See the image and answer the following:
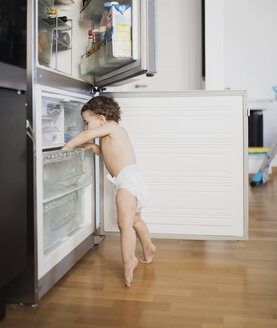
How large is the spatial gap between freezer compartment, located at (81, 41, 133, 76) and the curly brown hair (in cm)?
18

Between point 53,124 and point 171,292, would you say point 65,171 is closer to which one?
point 53,124

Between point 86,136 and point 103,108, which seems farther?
point 103,108

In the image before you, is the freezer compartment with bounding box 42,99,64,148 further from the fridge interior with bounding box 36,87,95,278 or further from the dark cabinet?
the dark cabinet

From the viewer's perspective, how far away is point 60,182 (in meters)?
1.95

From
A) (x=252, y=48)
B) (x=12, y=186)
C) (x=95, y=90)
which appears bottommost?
(x=12, y=186)

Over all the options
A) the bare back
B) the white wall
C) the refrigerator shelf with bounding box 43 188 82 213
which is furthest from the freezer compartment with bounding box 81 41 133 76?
the white wall

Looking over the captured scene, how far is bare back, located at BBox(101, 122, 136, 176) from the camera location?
6.38ft

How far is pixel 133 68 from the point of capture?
1824 millimetres

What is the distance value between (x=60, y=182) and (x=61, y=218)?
18cm

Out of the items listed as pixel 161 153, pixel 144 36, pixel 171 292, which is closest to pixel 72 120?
pixel 161 153

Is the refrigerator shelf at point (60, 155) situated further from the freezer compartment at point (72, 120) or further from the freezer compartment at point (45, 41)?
the freezer compartment at point (45, 41)

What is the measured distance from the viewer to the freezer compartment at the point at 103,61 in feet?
6.06

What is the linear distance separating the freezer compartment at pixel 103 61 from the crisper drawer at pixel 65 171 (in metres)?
0.44

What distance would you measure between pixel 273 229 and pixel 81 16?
1.80m
